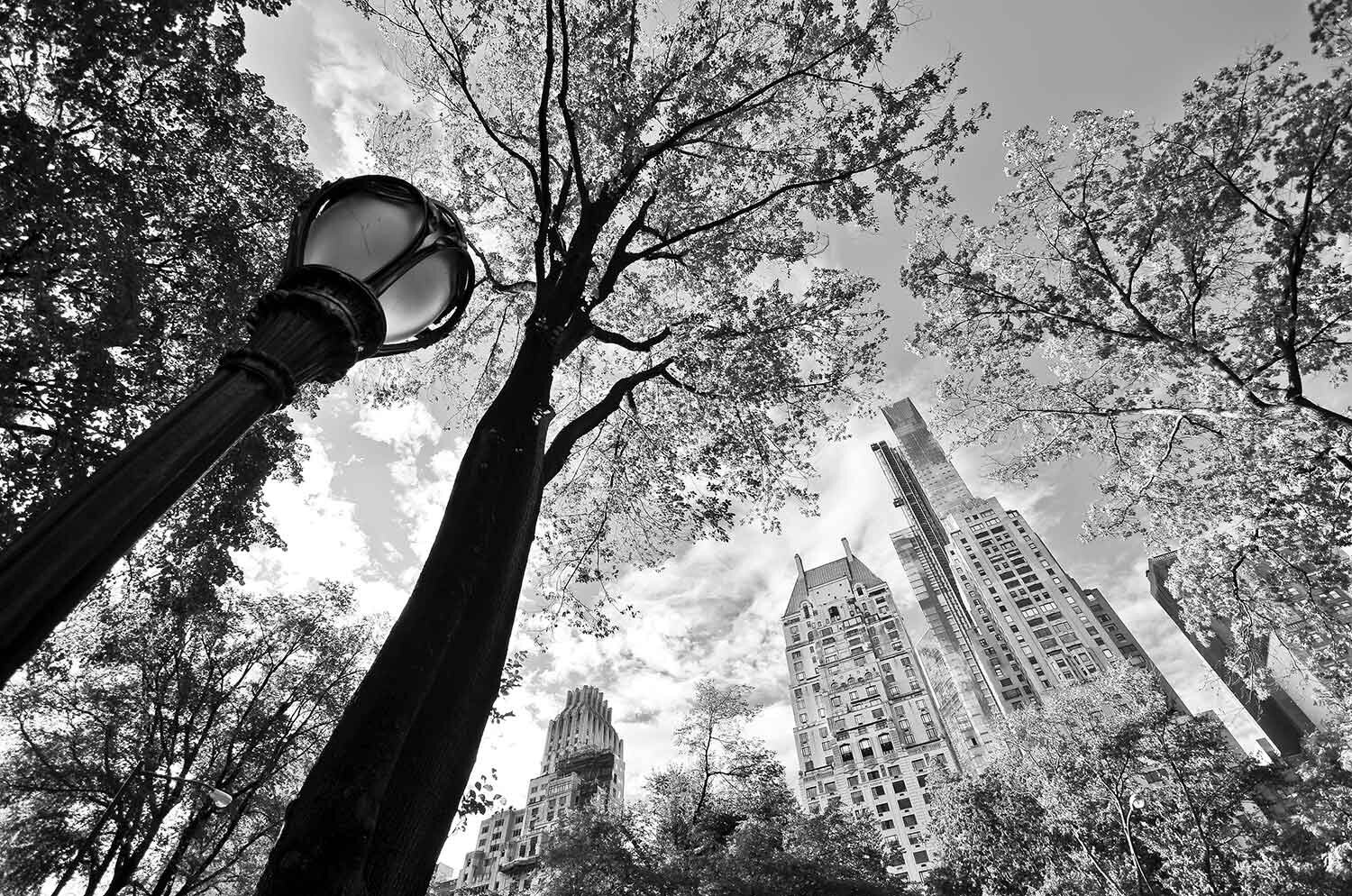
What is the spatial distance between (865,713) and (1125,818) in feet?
151

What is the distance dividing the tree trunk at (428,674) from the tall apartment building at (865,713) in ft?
175

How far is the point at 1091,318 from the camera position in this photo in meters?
12.2

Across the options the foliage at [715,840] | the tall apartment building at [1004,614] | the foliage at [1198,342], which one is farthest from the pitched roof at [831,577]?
the foliage at [1198,342]

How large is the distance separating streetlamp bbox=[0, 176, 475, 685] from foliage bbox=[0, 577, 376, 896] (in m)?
12.1

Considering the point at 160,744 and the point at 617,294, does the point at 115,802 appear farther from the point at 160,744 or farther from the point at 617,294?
the point at 617,294

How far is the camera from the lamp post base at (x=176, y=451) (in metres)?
1.04

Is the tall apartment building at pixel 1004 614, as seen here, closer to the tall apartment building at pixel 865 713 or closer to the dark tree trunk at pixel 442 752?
the tall apartment building at pixel 865 713

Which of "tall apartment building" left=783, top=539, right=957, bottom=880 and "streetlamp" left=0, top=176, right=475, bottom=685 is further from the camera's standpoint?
"tall apartment building" left=783, top=539, right=957, bottom=880

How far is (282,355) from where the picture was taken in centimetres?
166

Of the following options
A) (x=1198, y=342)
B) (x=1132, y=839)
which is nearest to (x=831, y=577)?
(x=1132, y=839)

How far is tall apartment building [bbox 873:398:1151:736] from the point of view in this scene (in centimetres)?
7338

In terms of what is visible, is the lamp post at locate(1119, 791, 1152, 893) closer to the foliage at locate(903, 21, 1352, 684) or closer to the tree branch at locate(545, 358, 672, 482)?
the foliage at locate(903, 21, 1352, 684)

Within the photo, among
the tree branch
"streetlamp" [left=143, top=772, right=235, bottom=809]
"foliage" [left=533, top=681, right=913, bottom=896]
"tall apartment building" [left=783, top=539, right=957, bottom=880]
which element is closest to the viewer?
the tree branch

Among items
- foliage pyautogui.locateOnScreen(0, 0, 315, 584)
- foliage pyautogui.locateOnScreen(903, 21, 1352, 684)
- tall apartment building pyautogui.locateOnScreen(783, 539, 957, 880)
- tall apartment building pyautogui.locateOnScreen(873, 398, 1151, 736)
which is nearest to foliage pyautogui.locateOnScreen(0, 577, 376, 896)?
foliage pyautogui.locateOnScreen(0, 0, 315, 584)
